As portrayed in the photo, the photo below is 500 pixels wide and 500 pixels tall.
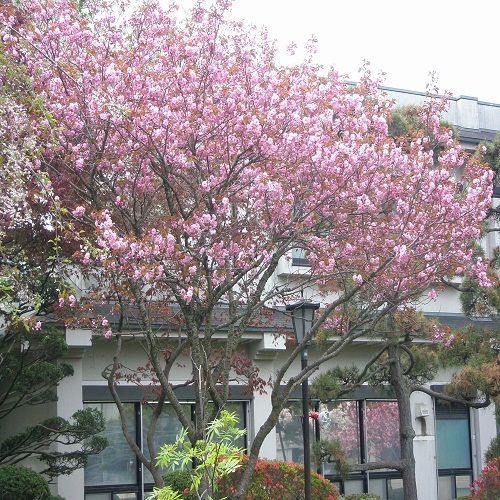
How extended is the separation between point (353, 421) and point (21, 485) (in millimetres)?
8379

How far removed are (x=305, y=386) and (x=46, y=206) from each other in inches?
171

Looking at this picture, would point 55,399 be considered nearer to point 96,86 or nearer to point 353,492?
point 96,86

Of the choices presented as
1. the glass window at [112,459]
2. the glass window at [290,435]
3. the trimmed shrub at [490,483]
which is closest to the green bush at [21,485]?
the glass window at [112,459]

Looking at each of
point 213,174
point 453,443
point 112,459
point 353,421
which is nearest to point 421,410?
point 453,443

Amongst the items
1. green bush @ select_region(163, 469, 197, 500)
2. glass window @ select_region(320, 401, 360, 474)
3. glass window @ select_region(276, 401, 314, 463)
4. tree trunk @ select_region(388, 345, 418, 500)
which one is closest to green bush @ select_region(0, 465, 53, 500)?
green bush @ select_region(163, 469, 197, 500)

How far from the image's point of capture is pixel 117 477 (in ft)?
50.3

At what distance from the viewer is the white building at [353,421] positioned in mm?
15070

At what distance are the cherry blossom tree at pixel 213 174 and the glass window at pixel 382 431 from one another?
22.7 feet

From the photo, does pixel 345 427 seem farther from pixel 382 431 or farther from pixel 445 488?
pixel 445 488

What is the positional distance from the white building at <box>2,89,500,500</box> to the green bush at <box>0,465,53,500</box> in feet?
6.80

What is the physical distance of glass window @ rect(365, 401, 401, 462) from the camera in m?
18.5

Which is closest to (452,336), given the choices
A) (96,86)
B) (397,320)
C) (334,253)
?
(397,320)

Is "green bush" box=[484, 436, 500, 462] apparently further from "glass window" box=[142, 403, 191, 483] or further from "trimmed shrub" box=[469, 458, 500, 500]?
"glass window" box=[142, 403, 191, 483]

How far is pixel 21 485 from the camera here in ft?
39.2
